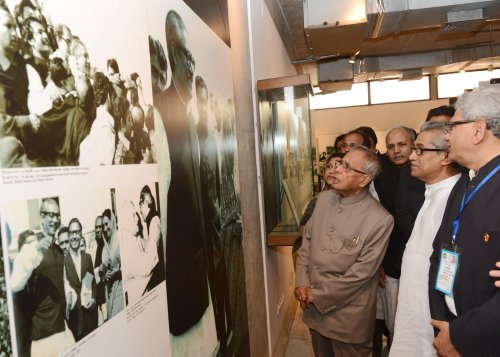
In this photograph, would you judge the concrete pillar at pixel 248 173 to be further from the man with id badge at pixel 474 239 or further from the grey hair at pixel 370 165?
the man with id badge at pixel 474 239

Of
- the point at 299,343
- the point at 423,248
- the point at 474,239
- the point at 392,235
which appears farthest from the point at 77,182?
the point at 299,343

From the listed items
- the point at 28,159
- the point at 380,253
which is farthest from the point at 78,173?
the point at 380,253

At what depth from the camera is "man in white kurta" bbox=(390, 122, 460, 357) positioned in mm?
2021

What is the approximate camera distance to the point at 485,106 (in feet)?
5.15

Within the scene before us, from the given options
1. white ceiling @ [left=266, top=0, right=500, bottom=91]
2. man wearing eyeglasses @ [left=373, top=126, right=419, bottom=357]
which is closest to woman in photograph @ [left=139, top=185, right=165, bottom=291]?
man wearing eyeglasses @ [left=373, top=126, right=419, bottom=357]

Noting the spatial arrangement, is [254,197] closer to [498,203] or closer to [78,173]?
[498,203]

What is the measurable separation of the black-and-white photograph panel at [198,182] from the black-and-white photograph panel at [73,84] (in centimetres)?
18

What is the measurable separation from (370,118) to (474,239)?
31.9 feet

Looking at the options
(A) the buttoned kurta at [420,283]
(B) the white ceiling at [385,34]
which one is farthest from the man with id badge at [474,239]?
(B) the white ceiling at [385,34]

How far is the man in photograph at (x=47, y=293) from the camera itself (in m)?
0.84

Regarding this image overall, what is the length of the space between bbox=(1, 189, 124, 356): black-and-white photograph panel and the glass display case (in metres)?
2.27

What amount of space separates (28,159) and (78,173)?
6.1 inches

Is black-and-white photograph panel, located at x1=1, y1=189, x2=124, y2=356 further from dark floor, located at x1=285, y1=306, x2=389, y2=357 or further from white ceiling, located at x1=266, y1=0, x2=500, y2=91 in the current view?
white ceiling, located at x1=266, y1=0, x2=500, y2=91

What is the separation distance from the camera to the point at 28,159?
2.79ft
